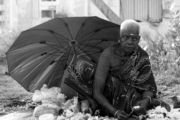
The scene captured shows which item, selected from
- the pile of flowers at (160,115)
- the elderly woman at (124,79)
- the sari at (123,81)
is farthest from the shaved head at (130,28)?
the pile of flowers at (160,115)

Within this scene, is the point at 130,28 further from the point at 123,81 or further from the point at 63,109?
the point at 63,109

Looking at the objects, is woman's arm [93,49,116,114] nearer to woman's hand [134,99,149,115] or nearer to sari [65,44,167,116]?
sari [65,44,167,116]

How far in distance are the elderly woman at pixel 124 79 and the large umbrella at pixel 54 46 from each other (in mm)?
711

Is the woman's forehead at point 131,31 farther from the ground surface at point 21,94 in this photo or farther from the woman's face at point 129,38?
the ground surface at point 21,94

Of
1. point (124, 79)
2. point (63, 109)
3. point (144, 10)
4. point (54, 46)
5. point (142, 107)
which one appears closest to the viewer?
point (142, 107)

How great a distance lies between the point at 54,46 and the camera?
4418 mm

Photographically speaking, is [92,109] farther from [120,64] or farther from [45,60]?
[45,60]

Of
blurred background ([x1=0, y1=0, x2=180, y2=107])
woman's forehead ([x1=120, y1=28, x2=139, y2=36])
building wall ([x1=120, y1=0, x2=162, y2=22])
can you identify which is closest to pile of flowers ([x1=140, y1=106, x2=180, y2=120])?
woman's forehead ([x1=120, y1=28, x2=139, y2=36])

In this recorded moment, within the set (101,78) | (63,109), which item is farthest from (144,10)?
(101,78)

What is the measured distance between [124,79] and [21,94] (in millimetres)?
3132

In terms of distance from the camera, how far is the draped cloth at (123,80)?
11.6 feet

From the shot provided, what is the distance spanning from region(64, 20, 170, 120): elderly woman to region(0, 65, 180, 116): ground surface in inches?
58.7

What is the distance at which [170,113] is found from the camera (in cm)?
357

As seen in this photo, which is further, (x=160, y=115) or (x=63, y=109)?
(x=63, y=109)
